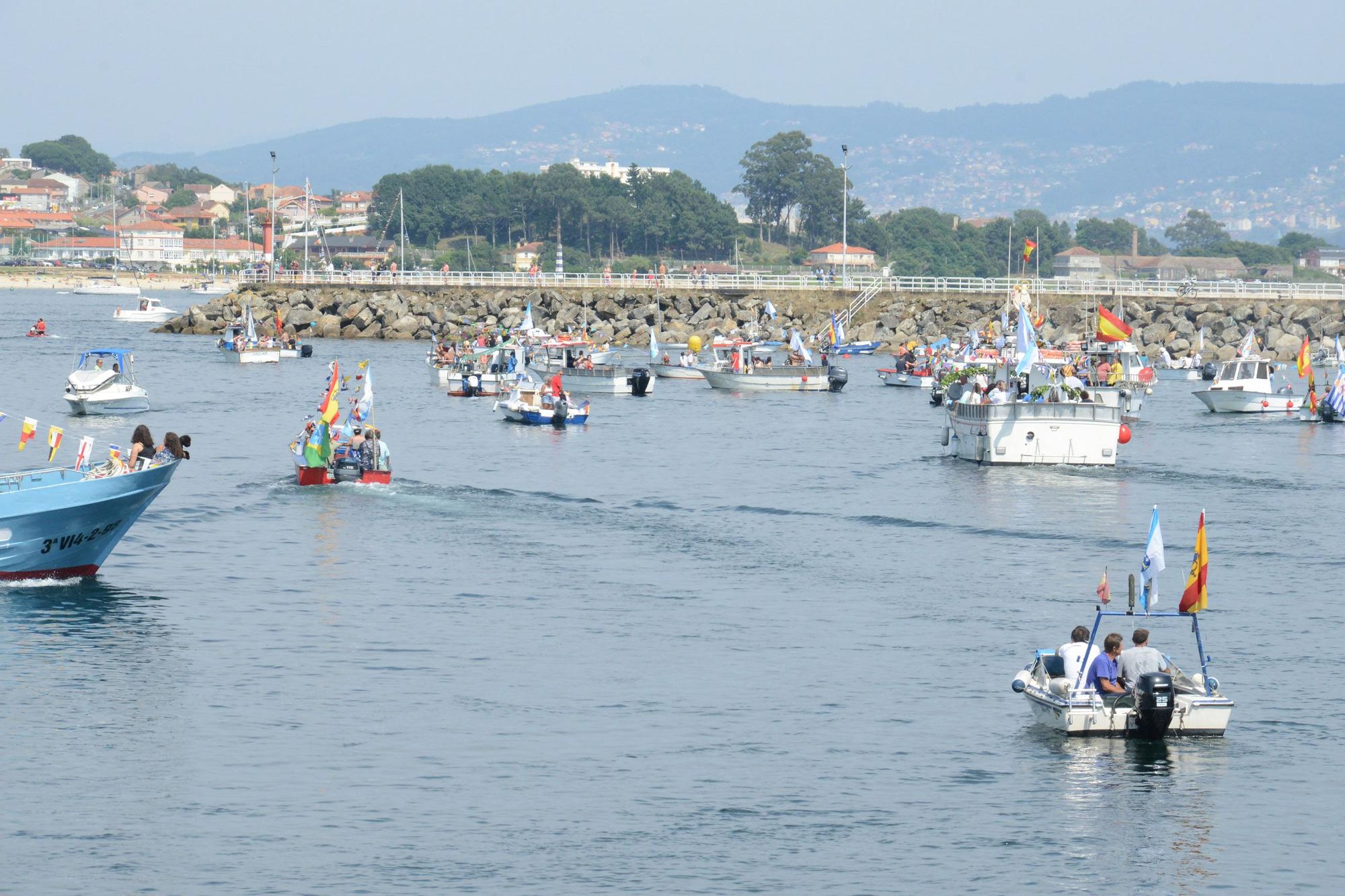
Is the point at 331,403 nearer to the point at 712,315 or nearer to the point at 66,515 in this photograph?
the point at 66,515

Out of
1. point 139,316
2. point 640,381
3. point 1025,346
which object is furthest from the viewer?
point 139,316

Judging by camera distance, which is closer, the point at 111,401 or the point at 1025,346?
the point at 1025,346

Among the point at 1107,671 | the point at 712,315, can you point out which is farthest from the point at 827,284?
the point at 1107,671

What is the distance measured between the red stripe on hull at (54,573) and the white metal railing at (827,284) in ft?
335

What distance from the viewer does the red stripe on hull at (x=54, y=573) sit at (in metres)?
39.8

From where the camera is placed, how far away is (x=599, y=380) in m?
97.3

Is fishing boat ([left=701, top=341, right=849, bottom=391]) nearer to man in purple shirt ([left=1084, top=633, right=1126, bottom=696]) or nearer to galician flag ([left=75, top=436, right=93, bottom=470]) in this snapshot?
galician flag ([left=75, top=436, right=93, bottom=470])

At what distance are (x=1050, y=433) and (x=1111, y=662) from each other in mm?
33579

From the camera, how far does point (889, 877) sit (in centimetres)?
2381

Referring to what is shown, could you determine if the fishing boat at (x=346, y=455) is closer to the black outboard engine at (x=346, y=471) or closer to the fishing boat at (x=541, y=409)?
the black outboard engine at (x=346, y=471)

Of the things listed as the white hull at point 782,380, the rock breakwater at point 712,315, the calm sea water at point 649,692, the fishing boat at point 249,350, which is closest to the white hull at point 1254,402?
the white hull at point 782,380

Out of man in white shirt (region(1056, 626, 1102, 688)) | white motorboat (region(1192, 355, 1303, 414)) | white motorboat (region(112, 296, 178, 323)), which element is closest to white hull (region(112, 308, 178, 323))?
white motorboat (region(112, 296, 178, 323))

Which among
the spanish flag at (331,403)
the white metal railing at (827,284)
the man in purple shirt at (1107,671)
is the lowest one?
the man in purple shirt at (1107,671)

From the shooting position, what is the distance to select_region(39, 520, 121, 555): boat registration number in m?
39.7
